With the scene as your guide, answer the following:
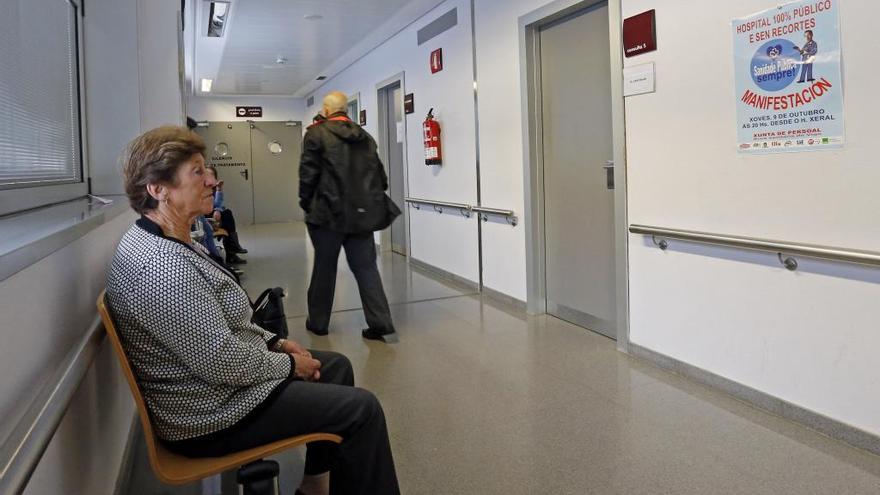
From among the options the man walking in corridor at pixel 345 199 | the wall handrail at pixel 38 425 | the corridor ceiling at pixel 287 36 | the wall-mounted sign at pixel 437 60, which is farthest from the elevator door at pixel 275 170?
the wall handrail at pixel 38 425

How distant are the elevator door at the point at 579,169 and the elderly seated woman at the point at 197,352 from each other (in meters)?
2.74

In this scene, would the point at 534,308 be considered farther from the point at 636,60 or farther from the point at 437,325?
the point at 636,60

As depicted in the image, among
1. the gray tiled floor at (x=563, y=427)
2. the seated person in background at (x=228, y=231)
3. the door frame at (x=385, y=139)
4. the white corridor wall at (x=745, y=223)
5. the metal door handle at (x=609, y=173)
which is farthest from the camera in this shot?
the seated person in background at (x=228, y=231)

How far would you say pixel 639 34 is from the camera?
3547mm

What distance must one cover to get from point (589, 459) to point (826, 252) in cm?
126

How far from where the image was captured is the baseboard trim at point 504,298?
5.05 meters

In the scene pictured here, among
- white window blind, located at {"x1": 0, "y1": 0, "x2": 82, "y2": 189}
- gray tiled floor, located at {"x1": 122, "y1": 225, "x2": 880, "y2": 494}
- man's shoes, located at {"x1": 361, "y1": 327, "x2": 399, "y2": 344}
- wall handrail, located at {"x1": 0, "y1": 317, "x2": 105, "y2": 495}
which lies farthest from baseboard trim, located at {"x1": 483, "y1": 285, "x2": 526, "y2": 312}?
wall handrail, located at {"x1": 0, "y1": 317, "x2": 105, "y2": 495}

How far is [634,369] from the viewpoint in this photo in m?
3.54

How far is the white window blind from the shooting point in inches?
69.1

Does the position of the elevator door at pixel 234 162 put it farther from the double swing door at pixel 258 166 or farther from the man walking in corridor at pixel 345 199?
the man walking in corridor at pixel 345 199

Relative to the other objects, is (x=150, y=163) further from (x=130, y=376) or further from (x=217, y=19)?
(x=217, y=19)

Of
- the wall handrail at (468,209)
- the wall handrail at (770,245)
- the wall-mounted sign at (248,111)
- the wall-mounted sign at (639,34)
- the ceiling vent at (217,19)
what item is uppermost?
the wall-mounted sign at (248,111)

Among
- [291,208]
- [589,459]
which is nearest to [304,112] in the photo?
[291,208]

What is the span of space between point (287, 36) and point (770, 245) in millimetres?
6607
